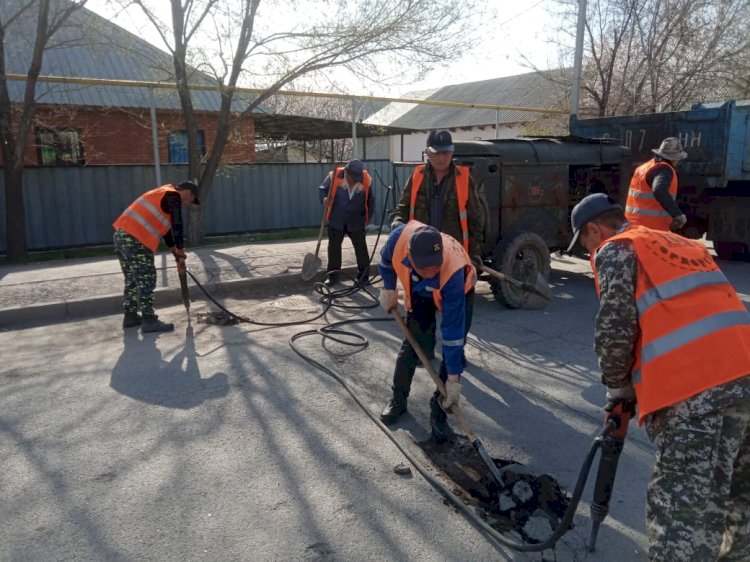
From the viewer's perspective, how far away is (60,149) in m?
13.2

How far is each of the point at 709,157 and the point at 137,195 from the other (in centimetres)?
907

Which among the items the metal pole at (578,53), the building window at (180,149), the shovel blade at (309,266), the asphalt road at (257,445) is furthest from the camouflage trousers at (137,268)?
the metal pole at (578,53)

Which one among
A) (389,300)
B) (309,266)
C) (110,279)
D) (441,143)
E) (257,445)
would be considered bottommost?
(257,445)

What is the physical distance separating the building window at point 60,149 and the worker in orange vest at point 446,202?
10021 mm

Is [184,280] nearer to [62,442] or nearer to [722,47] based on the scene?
[62,442]

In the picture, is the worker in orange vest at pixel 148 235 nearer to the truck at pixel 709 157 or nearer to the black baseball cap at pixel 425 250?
the black baseball cap at pixel 425 250

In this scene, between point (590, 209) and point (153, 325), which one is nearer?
point (590, 209)

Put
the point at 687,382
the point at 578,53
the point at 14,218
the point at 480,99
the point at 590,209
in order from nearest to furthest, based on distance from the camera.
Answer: the point at 687,382 < the point at 590,209 < the point at 14,218 < the point at 578,53 < the point at 480,99

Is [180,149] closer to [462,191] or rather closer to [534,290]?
[534,290]

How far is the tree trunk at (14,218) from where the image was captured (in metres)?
8.82

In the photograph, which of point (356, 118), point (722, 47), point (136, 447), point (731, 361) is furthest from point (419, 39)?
point (722, 47)

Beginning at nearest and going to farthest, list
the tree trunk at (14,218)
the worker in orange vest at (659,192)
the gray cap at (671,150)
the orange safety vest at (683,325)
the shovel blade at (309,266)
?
the orange safety vest at (683,325)
the worker in orange vest at (659,192)
the gray cap at (671,150)
the shovel blade at (309,266)
the tree trunk at (14,218)

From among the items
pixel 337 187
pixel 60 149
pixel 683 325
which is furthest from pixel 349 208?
pixel 60 149

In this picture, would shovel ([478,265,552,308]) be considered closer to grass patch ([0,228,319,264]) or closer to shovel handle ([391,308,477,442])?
shovel handle ([391,308,477,442])
